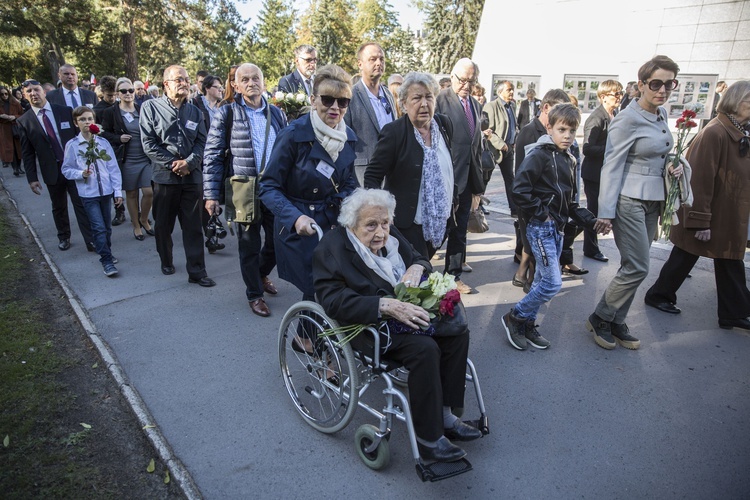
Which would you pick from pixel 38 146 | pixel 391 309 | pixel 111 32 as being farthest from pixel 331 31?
pixel 391 309

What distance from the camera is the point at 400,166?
391 centimetres

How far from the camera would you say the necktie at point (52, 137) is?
249 inches

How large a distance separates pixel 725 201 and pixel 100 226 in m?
6.30

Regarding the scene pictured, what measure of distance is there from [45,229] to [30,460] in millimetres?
5760

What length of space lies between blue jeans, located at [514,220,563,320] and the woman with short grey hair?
2.45ft

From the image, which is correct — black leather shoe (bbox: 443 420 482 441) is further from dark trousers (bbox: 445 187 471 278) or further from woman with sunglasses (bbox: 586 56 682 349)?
dark trousers (bbox: 445 187 471 278)

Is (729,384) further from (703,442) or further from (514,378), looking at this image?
(514,378)

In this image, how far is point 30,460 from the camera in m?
2.71

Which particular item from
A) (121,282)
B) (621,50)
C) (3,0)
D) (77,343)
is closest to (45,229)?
(121,282)

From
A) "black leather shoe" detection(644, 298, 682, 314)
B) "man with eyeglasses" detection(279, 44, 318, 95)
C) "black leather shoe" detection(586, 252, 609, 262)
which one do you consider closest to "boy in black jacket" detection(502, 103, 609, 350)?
"black leather shoe" detection(644, 298, 682, 314)

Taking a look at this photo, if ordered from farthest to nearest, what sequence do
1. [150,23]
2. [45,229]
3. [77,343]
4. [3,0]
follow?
[150,23]
[3,0]
[45,229]
[77,343]

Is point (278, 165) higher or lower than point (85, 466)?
higher

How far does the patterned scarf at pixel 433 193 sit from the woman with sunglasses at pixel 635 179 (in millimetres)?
1272

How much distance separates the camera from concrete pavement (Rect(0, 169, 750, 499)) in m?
2.60
